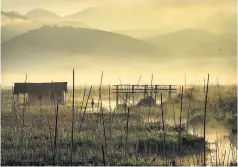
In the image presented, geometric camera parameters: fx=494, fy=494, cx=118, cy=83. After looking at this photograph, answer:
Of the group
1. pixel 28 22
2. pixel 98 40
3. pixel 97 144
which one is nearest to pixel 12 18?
pixel 28 22

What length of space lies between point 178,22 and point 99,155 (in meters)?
2.22

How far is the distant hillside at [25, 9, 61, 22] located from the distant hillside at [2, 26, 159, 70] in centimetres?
15

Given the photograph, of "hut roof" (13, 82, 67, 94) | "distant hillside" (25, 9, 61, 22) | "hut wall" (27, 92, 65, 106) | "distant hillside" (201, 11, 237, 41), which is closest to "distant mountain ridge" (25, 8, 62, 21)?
"distant hillside" (25, 9, 61, 22)

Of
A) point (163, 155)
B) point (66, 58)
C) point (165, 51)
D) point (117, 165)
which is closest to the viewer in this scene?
point (117, 165)

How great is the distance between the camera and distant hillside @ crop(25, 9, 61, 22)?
5.81 metres

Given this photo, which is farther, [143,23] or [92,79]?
[92,79]

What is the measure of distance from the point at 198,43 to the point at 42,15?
6.82 feet

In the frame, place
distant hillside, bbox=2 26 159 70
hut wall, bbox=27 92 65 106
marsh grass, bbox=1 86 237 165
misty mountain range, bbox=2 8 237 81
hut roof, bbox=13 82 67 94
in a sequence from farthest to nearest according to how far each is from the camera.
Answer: hut wall, bbox=27 92 65 106
hut roof, bbox=13 82 67 94
distant hillside, bbox=2 26 159 70
misty mountain range, bbox=2 8 237 81
marsh grass, bbox=1 86 237 165

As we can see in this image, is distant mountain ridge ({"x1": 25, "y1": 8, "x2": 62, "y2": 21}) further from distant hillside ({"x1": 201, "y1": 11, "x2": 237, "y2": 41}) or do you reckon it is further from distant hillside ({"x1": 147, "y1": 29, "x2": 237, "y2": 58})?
distant hillside ({"x1": 201, "y1": 11, "x2": 237, "y2": 41})

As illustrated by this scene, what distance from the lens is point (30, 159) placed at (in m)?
4.71

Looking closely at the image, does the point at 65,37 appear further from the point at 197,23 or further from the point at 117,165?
the point at 117,165

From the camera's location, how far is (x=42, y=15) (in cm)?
600

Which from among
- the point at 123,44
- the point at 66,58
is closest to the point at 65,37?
the point at 66,58

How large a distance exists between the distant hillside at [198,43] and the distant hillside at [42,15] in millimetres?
1335
